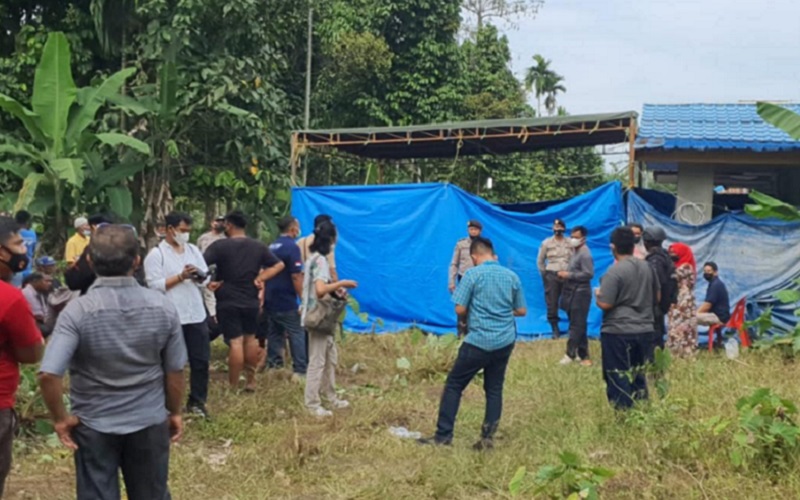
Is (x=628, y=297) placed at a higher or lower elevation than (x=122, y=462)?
higher

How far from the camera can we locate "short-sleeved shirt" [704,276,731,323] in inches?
358

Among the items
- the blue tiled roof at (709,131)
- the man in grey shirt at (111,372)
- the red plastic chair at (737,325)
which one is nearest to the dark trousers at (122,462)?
the man in grey shirt at (111,372)

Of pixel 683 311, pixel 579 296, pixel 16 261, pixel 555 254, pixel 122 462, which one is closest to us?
pixel 122 462

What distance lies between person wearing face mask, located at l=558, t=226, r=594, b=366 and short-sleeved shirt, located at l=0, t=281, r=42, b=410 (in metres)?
6.42

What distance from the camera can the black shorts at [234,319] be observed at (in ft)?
22.0

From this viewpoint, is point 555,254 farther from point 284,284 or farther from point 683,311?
point 284,284

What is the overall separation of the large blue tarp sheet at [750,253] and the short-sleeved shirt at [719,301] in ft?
2.47

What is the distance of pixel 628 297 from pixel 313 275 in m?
2.51

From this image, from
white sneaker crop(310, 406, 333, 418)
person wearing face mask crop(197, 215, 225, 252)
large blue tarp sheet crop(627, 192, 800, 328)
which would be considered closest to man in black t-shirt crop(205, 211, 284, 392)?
white sneaker crop(310, 406, 333, 418)

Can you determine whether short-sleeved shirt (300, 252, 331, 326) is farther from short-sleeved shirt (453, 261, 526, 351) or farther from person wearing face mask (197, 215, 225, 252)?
person wearing face mask (197, 215, 225, 252)

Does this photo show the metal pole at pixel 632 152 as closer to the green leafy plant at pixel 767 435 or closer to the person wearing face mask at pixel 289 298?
the person wearing face mask at pixel 289 298

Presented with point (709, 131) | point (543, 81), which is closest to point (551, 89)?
point (543, 81)

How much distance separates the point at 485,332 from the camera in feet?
18.5

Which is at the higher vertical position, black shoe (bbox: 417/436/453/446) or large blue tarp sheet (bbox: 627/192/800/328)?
large blue tarp sheet (bbox: 627/192/800/328)
